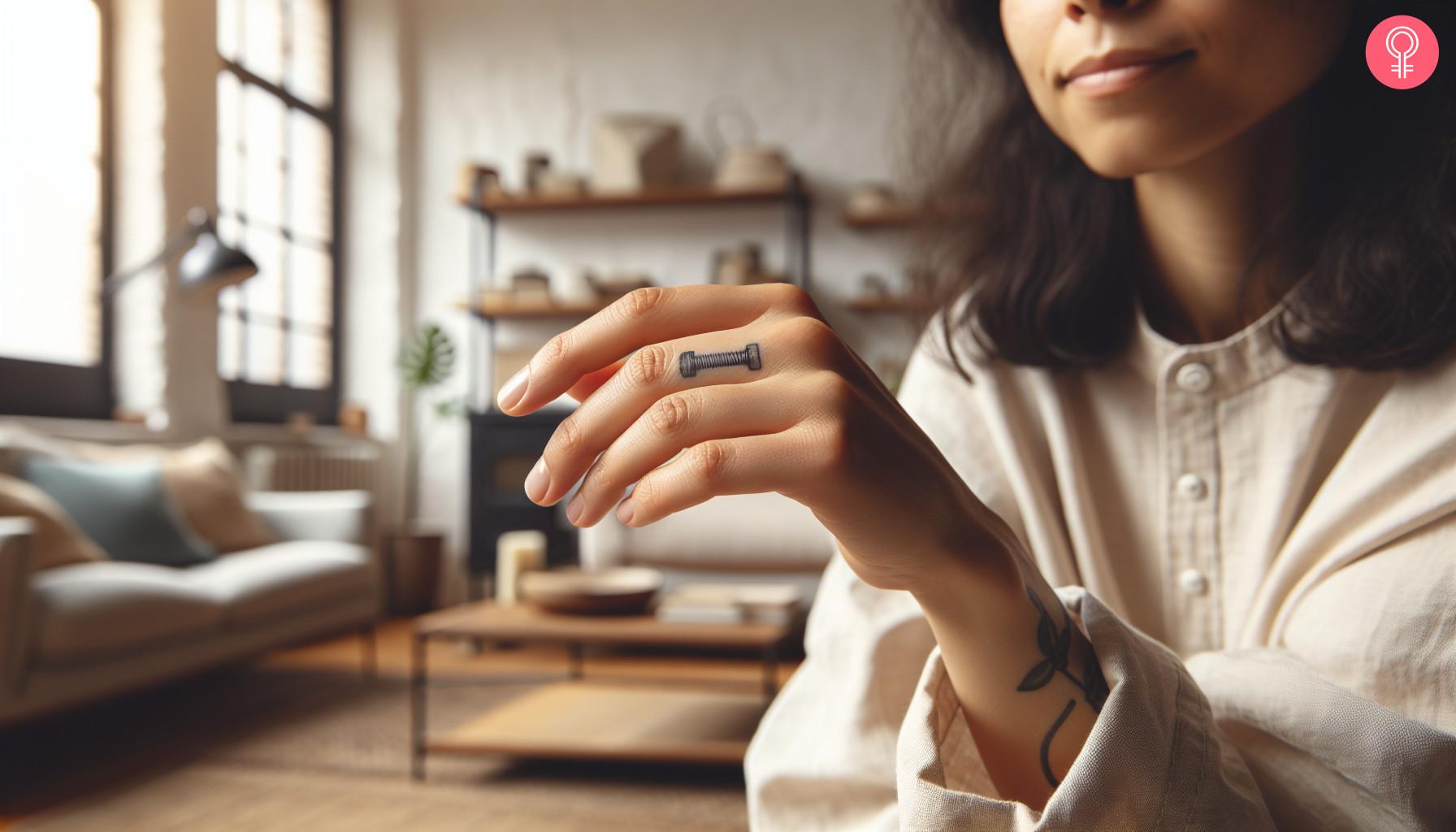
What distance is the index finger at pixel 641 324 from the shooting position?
408mm

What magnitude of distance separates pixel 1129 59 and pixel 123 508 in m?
3.14

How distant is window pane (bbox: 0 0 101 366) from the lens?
11.3 feet

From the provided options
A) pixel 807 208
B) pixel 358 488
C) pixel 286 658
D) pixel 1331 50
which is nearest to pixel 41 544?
pixel 286 658

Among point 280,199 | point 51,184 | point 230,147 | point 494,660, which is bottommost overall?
point 494,660

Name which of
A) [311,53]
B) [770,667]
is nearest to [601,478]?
[770,667]

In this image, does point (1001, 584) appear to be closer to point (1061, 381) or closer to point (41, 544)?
point (1061, 381)

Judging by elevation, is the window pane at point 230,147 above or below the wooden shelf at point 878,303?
above

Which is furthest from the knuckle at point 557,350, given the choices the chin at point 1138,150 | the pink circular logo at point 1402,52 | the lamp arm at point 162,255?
the lamp arm at point 162,255

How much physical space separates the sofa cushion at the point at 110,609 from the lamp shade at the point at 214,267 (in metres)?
0.85

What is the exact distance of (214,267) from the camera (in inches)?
120

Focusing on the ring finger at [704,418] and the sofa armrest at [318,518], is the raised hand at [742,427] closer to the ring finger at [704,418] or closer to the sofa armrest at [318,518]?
the ring finger at [704,418]

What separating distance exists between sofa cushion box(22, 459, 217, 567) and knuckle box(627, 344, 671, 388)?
3.02m

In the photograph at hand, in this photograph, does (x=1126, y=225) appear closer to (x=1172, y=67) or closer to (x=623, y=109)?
(x=1172, y=67)

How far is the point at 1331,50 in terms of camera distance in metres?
0.60
